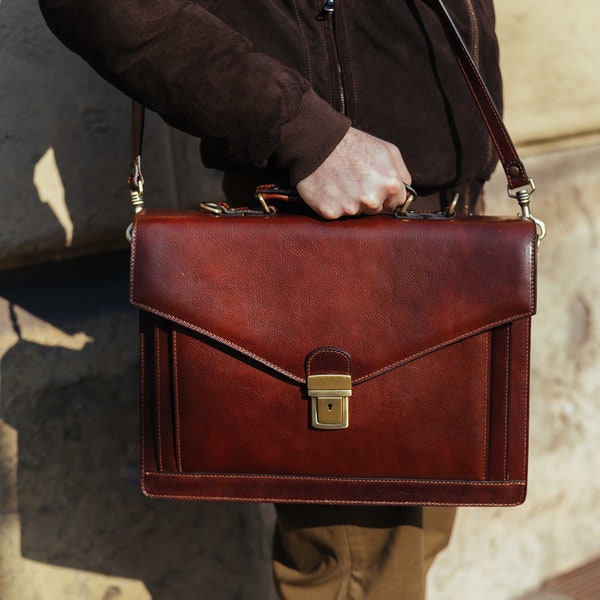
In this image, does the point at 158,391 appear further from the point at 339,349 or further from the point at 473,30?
the point at 473,30

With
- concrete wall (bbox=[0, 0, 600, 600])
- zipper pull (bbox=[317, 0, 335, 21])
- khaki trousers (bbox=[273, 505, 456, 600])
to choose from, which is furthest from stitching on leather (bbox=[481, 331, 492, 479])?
concrete wall (bbox=[0, 0, 600, 600])

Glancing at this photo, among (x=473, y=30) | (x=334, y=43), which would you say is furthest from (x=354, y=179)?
(x=473, y=30)

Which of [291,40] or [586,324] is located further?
[586,324]

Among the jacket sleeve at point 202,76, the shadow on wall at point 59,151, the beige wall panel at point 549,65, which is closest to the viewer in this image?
the jacket sleeve at point 202,76

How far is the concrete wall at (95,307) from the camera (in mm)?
1294

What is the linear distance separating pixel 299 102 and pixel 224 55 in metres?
0.09

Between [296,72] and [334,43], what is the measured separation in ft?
0.31

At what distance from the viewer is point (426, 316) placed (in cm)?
96

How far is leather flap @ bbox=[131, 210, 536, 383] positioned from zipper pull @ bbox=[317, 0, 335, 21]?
0.24m

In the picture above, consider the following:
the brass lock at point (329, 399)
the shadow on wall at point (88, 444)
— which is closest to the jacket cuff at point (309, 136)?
the brass lock at point (329, 399)

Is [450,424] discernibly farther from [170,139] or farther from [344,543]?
[170,139]

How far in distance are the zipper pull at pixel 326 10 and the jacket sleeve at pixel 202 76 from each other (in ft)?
0.35

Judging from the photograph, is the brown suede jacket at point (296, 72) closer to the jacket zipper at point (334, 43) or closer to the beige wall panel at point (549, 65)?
the jacket zipper at point (334, 43)

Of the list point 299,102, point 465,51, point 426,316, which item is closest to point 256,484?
point 426,316
